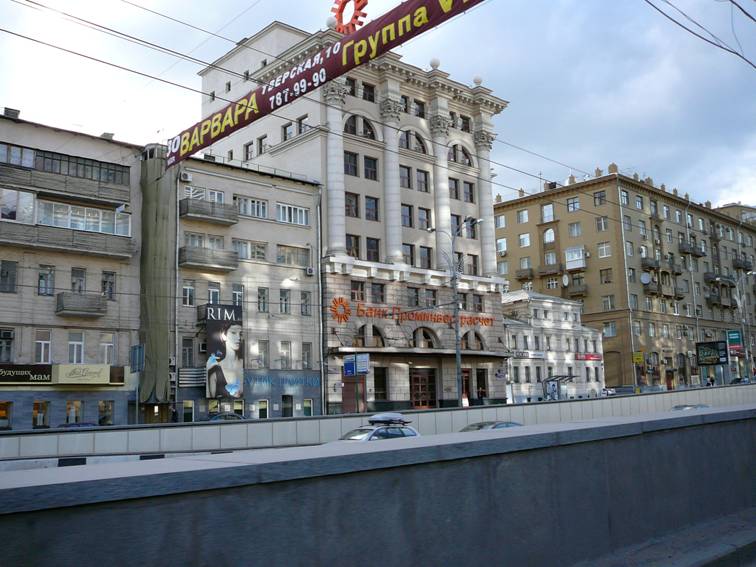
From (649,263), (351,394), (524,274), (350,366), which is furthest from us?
(524,274)

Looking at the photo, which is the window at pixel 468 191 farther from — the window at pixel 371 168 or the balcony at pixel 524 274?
the balcony at pixel 524 274

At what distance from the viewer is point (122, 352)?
41.3 metres

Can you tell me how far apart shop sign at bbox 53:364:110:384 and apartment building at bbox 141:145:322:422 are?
263cm

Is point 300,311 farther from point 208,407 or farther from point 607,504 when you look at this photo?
point 607,504

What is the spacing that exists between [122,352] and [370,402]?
1746cm

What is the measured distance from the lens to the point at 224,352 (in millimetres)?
43938

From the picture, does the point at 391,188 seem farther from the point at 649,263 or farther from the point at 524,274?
the point at 649,263

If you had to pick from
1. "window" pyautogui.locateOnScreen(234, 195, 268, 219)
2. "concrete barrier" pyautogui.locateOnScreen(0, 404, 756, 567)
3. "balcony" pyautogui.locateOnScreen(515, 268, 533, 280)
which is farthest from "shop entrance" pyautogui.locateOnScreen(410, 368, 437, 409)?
"concrete barrier" pyautogui.locateOnScreen(0, 404, 756, 567)

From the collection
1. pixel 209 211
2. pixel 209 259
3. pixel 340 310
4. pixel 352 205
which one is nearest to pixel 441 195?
pixel 352 205

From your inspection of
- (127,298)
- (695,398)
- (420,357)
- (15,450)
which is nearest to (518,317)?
(420,357)

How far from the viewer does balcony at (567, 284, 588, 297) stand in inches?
3351

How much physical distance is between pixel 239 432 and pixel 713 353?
46424 mm

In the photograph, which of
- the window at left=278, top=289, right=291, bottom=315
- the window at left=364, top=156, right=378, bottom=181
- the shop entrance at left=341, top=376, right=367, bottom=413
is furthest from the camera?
the window at left=364, top=156, right=378, bottom=181

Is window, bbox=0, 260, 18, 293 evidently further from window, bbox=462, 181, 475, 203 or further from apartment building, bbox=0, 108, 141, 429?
window, bbox=462, 181, 475, 203
